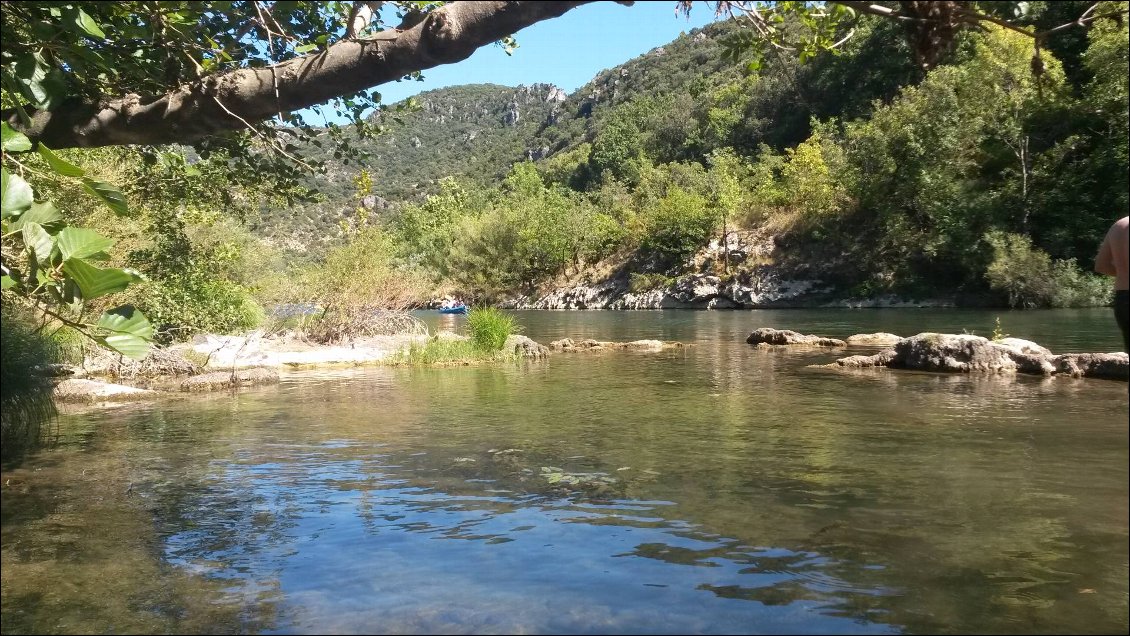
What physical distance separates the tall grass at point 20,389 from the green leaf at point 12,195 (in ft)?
14.5

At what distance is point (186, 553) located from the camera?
5059 millimetres

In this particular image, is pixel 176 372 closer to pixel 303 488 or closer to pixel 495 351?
pixel 495 351

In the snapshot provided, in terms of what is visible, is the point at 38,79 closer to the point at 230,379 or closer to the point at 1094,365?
the point at 230,379

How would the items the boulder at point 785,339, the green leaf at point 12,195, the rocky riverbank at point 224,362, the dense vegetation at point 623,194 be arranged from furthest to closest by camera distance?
1. the boulder at point 785,339
2. the rocky riverbank at point 224,362
3. the dense vegetation at point 623,194
4. the green leaf at point 12,195

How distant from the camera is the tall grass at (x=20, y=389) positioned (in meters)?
7.55

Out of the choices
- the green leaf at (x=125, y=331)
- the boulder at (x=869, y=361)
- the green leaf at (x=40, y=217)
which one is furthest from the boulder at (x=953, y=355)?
the green leaf at (x=40, y=217)

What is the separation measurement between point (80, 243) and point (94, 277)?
0.21 metres

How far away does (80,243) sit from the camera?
3723mm

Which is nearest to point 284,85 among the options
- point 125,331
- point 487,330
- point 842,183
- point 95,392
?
point 125,331

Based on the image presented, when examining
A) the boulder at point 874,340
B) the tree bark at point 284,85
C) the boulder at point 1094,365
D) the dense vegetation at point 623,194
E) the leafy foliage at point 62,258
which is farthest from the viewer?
the boulder at point 874,340

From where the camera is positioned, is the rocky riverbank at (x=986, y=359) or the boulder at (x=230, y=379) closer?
the boulder at (x=230, y=379)

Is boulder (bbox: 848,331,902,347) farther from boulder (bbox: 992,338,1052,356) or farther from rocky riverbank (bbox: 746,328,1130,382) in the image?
boulder (bbox: 992,338,1052,356)

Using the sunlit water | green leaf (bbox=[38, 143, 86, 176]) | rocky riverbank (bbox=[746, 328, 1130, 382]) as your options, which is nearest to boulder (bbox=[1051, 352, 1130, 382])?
rocky riverbank (bbox=[746, 328, 1130, 382])

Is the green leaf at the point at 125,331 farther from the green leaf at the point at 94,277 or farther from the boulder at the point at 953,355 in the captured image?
the boulder at the point at 953,355
